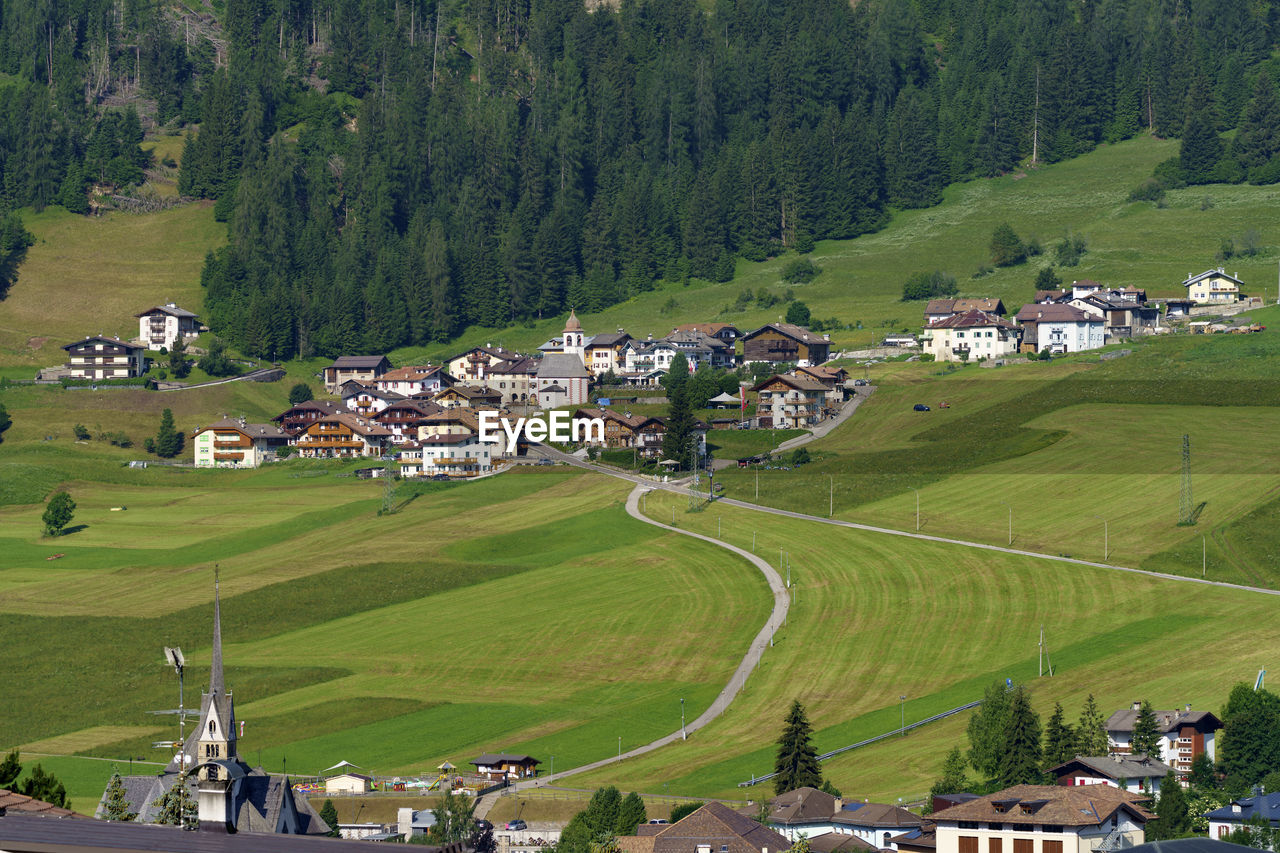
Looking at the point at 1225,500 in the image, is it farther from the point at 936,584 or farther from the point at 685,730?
the point at 685,730

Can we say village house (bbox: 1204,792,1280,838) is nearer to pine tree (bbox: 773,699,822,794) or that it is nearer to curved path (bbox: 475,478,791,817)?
pine tree (bbox: 773,699,822,794)

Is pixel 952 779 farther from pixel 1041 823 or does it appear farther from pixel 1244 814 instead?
pixel 1244 814

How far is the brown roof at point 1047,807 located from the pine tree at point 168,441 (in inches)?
5326

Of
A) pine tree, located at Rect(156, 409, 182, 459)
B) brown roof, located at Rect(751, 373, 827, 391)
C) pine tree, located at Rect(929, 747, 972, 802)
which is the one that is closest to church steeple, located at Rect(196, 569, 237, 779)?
pine tree, located at Rect(929, 747, 972, 802)

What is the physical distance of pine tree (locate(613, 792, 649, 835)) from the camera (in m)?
79.2

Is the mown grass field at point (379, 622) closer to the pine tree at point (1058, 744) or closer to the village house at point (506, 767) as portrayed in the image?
the village house at point (506, 767)

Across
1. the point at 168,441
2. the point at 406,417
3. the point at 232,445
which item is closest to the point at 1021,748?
the point at 406,417

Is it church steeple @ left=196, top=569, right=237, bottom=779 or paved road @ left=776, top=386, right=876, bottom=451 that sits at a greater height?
paved road @ left=776, top=386, right=876, bottom=451

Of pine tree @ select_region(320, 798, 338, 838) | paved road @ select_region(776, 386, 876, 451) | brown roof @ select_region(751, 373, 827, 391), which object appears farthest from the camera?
brown roof @ select_region(751, 373, 827, 391)

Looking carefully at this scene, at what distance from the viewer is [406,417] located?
652ft

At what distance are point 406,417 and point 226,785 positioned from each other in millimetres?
146954

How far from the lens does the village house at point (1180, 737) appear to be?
8944 cm

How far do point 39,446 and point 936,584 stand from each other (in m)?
108

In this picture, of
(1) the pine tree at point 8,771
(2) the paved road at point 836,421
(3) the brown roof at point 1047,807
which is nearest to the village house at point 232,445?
(2) the paved road at point 836,421
